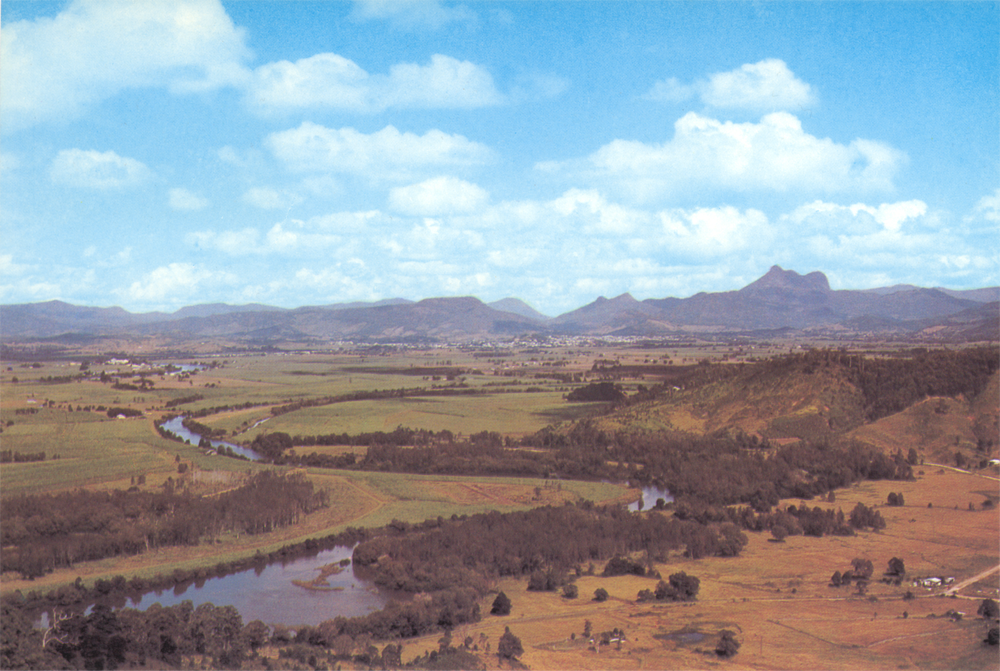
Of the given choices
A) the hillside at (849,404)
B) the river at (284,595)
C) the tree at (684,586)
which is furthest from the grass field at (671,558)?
the river at (284,595)

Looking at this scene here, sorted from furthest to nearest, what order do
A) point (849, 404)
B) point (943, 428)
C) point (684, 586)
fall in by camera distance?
point (849, 404), point (943, 428), point (684, 586)

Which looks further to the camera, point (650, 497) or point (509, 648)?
point (650, 497)

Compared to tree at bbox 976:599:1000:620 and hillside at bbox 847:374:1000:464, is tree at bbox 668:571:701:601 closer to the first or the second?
tree at bbox 976:599:1000:620

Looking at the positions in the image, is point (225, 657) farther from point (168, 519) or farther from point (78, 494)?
point (78, 494)

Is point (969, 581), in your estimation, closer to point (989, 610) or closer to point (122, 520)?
point (989, 610)

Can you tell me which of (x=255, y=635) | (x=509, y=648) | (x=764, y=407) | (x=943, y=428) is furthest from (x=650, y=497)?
(x=255, y=635)

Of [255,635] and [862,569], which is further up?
[862,569]

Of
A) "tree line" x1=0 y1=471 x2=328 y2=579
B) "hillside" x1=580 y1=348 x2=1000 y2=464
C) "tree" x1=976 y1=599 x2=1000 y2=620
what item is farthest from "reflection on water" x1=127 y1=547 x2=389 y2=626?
"hillside" x1=580 y1=348 x2=1000 y2=464
